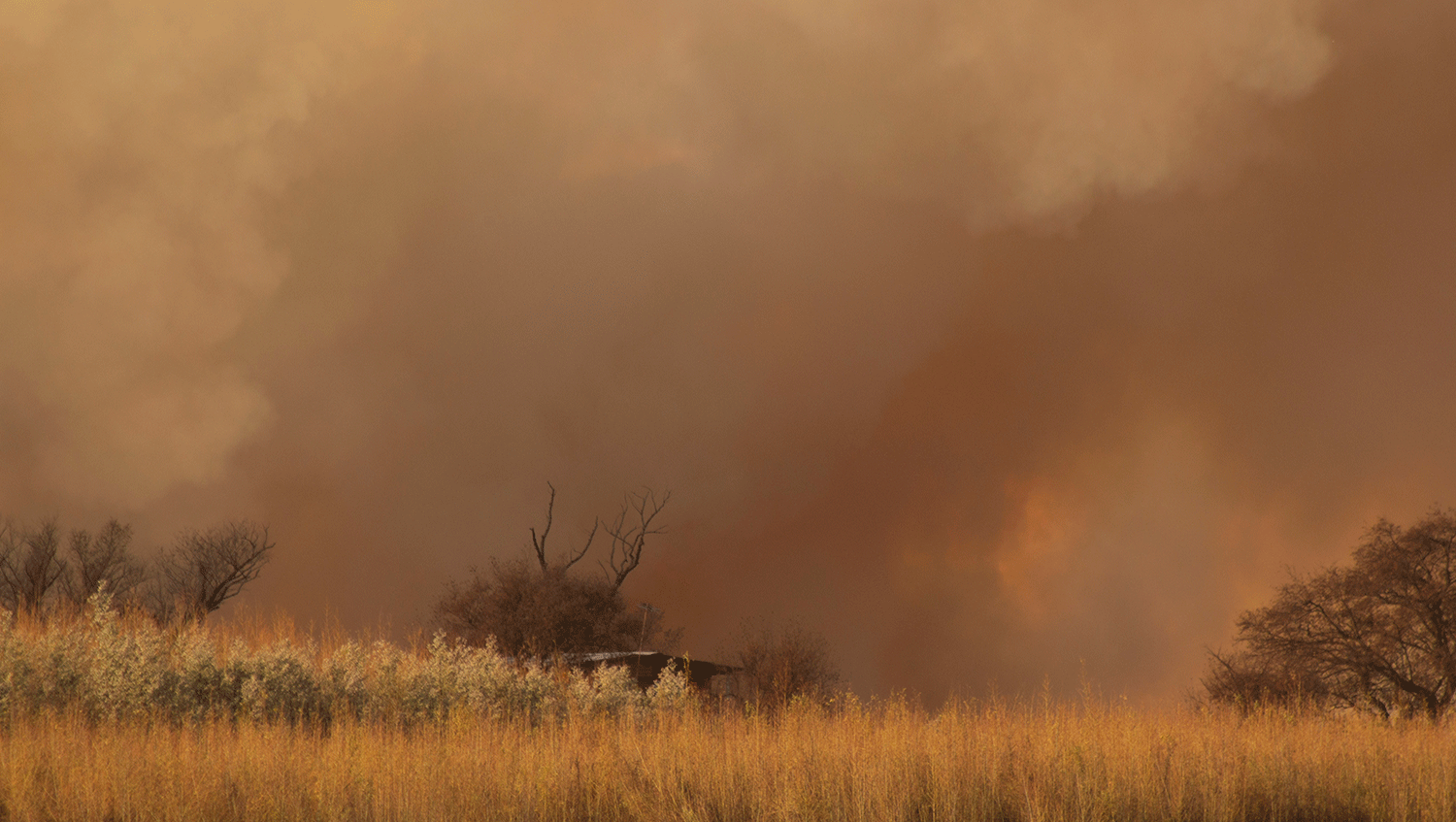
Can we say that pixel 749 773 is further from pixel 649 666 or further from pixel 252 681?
pixel 649 666

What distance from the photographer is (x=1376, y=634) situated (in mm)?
31188

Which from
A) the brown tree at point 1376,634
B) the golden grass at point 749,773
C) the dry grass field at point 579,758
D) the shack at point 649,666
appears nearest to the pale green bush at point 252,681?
the dry grass field at point 579,758

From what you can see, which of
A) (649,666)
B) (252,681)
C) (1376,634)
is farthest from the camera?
(649,666)

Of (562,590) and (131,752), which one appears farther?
(562,590)

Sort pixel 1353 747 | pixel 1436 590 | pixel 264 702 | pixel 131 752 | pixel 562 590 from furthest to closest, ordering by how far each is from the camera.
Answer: pixel 562 590 < pixel 1436 590 < pixel 264 702 < pixel 1353 747 < pixel 131 752

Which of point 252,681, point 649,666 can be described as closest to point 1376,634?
point 649,666

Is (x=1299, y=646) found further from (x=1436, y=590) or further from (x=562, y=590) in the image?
(x=562, y=590)

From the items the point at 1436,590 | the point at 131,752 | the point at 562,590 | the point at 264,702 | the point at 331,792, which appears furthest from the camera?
the point at 562,590

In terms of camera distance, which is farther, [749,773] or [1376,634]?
[1376,634]

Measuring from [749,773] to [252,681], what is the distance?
953 centimetres

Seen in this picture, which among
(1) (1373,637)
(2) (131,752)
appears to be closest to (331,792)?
(2) (131,752)

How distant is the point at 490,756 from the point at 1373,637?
29030 mm

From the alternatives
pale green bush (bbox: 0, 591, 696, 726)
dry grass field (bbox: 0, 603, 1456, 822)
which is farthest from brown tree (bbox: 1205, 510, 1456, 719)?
pale green bush (bbox: 0, 591, 696, 726)

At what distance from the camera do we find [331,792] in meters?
11.2
